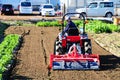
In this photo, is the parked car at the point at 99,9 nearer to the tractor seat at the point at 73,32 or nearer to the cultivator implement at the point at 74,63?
the tractor seat at the point at 73,32

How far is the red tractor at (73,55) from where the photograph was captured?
1237 cm

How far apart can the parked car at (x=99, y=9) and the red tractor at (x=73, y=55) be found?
90.8ft

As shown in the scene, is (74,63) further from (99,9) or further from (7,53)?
(99,9)

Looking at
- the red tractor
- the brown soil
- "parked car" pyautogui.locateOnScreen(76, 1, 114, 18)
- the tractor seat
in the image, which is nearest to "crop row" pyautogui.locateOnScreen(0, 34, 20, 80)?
the brown soil

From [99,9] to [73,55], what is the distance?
2920 centimetres

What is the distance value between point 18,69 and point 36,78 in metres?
1.38

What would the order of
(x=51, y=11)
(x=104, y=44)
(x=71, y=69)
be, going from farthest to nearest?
A: 1. (x=51, y=11)
2. (x=104, y=44)
3. (x=71, y=69)

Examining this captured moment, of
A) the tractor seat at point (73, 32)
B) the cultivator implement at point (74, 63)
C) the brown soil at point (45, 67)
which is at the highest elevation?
the tractor seat at point (73, 32)

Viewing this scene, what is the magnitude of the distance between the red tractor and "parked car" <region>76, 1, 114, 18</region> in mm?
27668

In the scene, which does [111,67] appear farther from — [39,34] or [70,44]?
[39,34]

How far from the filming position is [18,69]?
12.4 meters

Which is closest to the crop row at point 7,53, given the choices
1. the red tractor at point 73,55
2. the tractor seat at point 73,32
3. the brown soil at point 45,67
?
the brown soil at point 45,67

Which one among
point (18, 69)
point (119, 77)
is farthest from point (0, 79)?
point (119, 77)

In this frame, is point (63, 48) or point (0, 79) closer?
point (0, 79)
